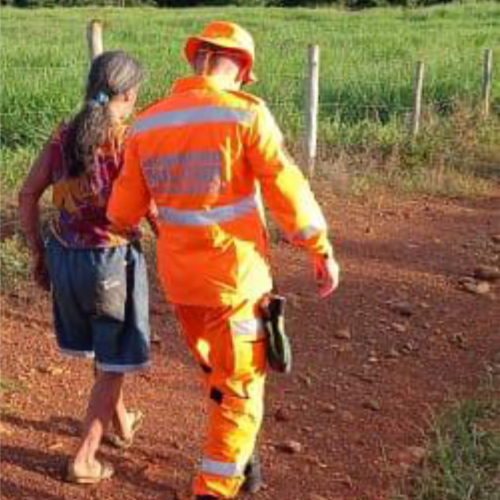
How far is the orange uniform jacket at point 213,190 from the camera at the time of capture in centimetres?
283

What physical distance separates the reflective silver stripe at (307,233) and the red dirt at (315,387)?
1022mm

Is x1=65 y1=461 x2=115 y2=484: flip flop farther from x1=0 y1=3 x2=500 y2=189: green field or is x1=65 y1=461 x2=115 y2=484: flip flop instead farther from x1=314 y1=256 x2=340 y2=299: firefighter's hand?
x1=0 y1=3 x2=500 y2=189: green field

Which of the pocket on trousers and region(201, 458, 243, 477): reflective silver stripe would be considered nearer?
region(201, 458, 243, 477): reflective silver stripe

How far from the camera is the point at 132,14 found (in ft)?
115

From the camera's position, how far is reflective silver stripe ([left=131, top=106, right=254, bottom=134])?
281 centimetres

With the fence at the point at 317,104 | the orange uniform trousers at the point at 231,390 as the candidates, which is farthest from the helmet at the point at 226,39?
the fence at the point at 317,104

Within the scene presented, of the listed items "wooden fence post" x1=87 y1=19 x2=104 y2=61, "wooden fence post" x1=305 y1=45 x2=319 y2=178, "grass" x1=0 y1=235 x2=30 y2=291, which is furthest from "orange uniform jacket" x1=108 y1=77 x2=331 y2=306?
"wooden fence post" x1=305 y1=45 x2=319 y2=178

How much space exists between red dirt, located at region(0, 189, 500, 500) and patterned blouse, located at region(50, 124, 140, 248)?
857mm

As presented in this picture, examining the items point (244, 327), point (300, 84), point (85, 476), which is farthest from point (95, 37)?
point (300, 84)

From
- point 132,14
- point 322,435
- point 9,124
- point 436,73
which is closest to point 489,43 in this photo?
point 436,73

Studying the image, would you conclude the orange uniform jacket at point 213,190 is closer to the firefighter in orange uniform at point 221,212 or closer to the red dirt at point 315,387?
the firefighter in orange uniform at point 221,212

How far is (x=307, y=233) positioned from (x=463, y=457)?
3.85 ft

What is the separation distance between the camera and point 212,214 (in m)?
2.92

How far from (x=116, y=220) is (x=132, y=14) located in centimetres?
3322
